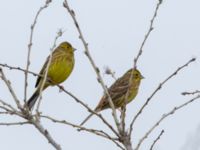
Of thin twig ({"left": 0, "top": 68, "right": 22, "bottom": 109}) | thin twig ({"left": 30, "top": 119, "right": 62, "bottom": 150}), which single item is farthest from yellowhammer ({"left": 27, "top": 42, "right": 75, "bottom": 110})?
thin twig ({"left": 30, "top": 119, "right": 62, "bottom": 150})

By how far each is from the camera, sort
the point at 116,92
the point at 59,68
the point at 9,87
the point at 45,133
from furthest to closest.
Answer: the point at 116,92, the point at 59,68, the point at 9,87, the point at 45,133

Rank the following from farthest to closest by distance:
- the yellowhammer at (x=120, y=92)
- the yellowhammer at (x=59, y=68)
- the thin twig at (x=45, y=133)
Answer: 1. the yellowhammer at (x=59, y=68)
2. the yellowhammer at (x=120, y=92)
3. the thin twig at (x=45, y=133)

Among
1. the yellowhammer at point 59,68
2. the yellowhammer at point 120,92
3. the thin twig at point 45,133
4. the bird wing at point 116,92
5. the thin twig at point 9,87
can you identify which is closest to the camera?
the thin twig at point 45,133

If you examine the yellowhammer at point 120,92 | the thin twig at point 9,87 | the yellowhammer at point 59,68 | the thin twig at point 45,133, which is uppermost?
the yellowhammer at point 59,68

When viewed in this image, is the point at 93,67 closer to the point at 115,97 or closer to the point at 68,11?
the point at 68,11

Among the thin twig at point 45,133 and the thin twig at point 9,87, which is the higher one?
the thin twig at point 9,87

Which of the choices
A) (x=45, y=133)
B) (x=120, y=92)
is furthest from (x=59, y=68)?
(x=45, y=133)

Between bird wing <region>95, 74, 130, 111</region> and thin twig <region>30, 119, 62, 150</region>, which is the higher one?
bird wing <region>95, 74, 130, 111</region>

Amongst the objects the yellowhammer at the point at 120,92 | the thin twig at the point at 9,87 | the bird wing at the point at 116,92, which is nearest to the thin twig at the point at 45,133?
the thin twig at the point at 9,87

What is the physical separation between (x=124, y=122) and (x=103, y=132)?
0.57 feet

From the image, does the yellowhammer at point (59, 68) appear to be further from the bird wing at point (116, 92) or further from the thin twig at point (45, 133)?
the thin twig at point (45, 133)

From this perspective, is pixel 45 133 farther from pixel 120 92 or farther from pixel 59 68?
pixel 120 92

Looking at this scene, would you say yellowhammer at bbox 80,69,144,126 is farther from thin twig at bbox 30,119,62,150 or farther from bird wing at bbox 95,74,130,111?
thin twig at bbox 30,119,62,150

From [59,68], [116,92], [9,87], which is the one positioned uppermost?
[59,68]
